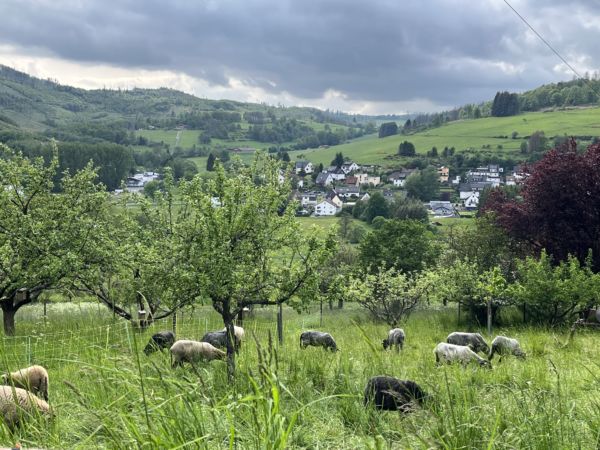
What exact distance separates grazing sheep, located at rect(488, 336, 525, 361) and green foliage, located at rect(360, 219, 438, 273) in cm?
2823

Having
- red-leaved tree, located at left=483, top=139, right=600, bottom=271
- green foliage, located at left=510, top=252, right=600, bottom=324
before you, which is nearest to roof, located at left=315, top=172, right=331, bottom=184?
red-leaved tree, located at left=483, top=139, right=600, bottom=271

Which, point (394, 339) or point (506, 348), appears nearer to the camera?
point (506, 348)

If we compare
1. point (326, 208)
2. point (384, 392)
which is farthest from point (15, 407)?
point (326, 208)

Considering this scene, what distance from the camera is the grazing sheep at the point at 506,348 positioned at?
11.9 metres

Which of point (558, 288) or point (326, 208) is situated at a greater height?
point (558, 288)

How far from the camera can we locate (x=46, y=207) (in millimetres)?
20547

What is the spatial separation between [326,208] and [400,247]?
271ft

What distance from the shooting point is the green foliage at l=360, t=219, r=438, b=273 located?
41656 mm

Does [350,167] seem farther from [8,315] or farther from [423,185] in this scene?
[8,315]

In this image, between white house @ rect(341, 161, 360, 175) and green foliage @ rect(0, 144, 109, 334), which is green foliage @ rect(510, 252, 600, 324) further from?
white house @ rect(341, 161, 360, 175)

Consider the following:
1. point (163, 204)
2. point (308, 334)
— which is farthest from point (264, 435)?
point (163, 204)

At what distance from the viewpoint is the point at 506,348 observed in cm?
1221

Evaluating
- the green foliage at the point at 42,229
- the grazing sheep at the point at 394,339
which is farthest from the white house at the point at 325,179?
the grazing sheep at the point at 394,339

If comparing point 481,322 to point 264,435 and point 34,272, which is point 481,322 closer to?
point 34,272
